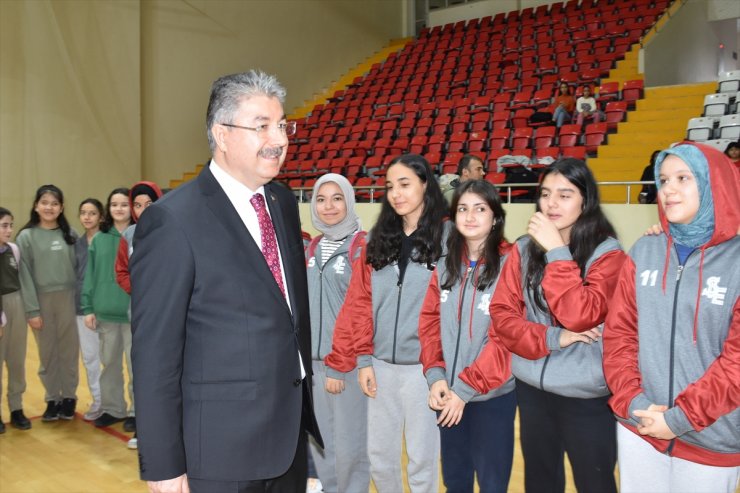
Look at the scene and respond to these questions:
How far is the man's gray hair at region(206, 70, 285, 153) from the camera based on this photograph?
1.50m

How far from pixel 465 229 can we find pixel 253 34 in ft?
37.5

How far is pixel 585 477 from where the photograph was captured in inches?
76.6

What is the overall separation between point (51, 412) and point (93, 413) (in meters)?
0.28

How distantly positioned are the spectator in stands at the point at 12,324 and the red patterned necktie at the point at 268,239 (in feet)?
9.86

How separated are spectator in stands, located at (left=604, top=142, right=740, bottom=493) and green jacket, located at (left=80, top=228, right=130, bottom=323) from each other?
310 cm

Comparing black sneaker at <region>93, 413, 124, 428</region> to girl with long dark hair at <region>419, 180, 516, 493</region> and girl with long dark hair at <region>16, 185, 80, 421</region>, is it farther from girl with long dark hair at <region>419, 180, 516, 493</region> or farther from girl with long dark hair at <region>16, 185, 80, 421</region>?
girl with long dark hair at <region>419, 180, 516, 493</region>

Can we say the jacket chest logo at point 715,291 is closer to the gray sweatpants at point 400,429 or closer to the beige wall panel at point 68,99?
the gray sweatpants at point 400,429

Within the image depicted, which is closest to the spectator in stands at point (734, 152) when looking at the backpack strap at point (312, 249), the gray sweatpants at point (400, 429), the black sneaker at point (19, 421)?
the backpack strap at point (312, 249)

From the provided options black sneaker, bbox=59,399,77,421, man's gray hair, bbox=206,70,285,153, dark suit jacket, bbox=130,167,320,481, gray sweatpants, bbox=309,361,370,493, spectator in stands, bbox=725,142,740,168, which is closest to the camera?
dark suit jacket, bbox=130,167,320,481

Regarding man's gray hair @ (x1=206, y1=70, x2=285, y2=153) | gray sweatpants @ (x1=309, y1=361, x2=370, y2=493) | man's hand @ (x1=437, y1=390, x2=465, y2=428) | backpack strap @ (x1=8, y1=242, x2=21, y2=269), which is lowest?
gray sweatpants @ (x1=309, y1=361, x2=370, y2=493)

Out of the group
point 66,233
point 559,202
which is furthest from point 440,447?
point 66,233

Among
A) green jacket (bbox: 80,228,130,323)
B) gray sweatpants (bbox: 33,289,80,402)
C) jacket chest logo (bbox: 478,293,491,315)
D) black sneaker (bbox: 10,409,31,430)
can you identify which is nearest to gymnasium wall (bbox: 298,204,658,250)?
green jacket (bbox: 80,228,130,323)

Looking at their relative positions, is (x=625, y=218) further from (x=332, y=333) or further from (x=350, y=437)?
(x=350, y=437)

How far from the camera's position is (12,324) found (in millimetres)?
4047
